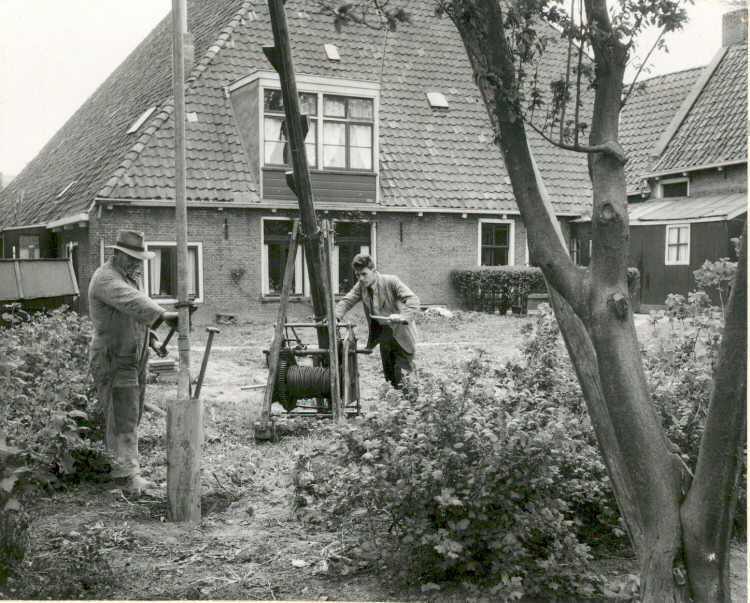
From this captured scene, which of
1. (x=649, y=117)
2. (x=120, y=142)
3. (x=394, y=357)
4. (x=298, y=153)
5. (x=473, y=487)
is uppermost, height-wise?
(x=649, y=117)

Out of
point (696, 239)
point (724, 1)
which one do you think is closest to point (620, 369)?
point (724, 1)

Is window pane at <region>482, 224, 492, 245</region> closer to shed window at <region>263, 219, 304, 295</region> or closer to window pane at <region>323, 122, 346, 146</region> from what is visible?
window pane at <region>323, 122, 346, 146</region>

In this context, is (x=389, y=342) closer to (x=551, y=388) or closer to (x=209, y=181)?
(x=551, y=388)

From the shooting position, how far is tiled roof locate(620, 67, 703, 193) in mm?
22547

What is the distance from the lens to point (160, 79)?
20.5 m

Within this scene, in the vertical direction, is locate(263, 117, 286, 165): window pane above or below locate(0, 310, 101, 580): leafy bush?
above

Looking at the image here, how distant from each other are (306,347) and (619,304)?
4.91 m

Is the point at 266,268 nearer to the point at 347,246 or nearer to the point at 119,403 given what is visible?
the point at 347,246

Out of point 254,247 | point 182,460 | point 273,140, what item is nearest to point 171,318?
point 182,460

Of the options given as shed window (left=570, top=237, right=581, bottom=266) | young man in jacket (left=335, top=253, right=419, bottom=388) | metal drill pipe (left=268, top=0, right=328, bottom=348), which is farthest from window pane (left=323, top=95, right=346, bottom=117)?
metal drill pipe (left=268, top=0, right=328, bottom=348)

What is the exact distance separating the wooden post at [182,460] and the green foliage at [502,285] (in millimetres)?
15806

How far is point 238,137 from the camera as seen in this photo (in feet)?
62.7

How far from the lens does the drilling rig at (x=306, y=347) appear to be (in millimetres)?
7625

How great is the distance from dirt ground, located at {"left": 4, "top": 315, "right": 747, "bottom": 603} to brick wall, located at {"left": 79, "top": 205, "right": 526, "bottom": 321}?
10758 millimetres
